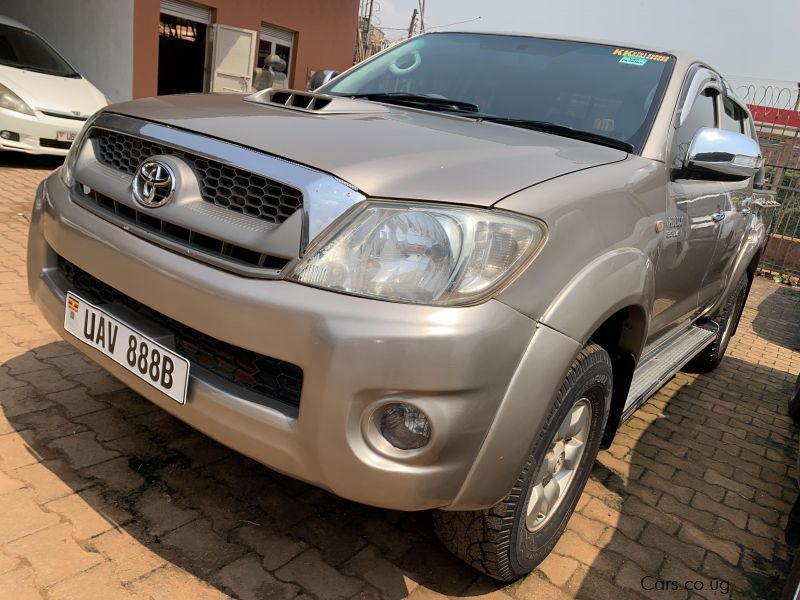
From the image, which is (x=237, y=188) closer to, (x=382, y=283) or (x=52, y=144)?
(x=382, y=283)

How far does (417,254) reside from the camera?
5.22 feet

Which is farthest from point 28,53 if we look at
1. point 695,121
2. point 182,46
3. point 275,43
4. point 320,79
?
point 695,121

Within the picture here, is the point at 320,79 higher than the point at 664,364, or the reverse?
the point at 320,79

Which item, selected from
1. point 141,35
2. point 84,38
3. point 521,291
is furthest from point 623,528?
point 84,38

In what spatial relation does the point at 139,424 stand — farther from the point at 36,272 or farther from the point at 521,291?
the point at 521,291

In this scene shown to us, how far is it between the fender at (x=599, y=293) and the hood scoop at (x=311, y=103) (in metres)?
0.97

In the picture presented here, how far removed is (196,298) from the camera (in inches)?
65.8

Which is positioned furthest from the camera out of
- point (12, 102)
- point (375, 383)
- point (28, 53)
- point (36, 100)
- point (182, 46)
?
point (182, 46)

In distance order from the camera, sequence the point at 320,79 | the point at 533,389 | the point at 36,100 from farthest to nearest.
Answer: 1. the point at 36,100
2. the point at 320,79
3. the point at 533,389

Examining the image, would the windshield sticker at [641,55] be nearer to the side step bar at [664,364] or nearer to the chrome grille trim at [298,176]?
the side step bar at [664,364]

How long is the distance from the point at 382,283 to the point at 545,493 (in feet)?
3.21

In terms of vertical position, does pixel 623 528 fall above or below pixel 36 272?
below

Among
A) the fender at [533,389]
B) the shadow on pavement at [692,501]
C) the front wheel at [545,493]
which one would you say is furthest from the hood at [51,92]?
the fender at [533,389]

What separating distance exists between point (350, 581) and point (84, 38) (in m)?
11.1
